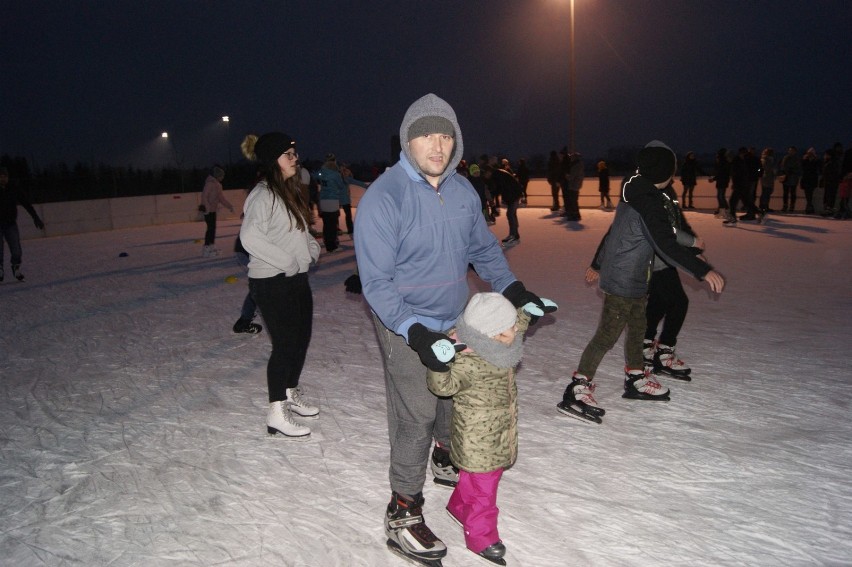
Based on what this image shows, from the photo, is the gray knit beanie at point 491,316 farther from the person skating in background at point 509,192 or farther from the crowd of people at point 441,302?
the person skating in background at point 509,192

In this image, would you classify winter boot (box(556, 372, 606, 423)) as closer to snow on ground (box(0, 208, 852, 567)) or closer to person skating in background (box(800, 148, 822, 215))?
snow on ground (box(0, 208, 852, 567))

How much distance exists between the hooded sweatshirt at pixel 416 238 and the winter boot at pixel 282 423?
154 centimetres

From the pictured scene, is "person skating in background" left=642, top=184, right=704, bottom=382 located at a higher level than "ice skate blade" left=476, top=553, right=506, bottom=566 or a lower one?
higher

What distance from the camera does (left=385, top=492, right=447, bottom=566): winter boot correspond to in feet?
8.58

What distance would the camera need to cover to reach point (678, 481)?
3219 mm

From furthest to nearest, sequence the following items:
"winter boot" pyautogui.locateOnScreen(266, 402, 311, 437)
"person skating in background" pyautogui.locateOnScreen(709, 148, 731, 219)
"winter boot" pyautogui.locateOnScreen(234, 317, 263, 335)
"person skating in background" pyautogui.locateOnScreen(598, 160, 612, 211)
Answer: "person skating in background" pyautogui.locateOnScreen(598, 160, 612, 211) → "person skating in background" pyautogui.locateOnScreen(709, 148, 731, 219) → "winter boot" pyautogui.locateOnScreen(234, 317, 263, 335) → "winter boot" pyautogui.locateOnScreen(266, 402, 311, 437)

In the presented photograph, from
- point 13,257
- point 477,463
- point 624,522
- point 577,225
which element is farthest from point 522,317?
point 577,225

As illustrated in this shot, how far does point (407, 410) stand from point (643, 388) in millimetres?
2275

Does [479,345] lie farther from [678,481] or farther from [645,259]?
[645,259]

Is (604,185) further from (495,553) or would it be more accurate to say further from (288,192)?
(495,553)

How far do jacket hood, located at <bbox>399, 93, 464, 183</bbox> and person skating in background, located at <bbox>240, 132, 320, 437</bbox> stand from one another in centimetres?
135

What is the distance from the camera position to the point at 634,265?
3.93 metres

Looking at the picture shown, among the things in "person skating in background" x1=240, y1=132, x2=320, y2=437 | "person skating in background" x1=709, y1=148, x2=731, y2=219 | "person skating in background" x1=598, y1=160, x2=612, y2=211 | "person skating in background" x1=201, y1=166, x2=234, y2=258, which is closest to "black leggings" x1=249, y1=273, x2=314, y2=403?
"person skating in background" x1=240, y1=132, x2=320, y2=437

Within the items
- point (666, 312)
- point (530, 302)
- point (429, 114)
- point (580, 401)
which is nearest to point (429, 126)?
point (429, 114)
